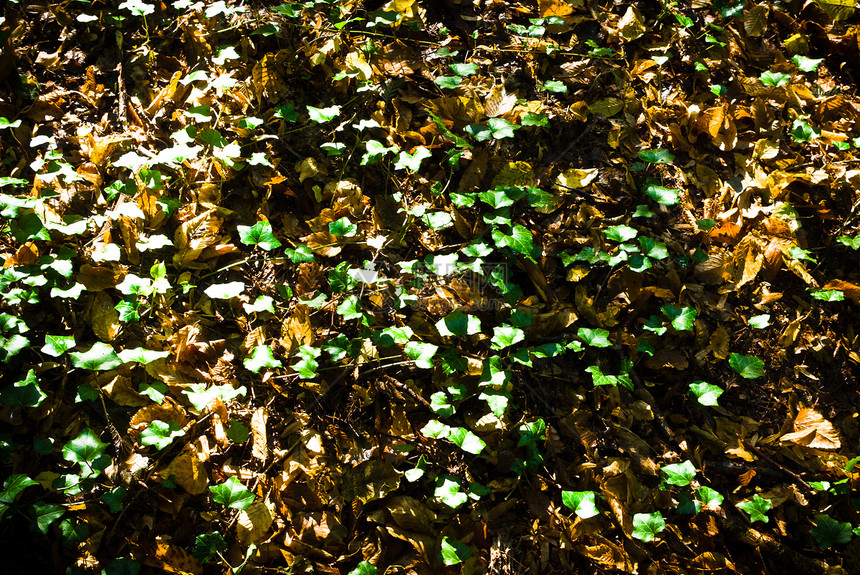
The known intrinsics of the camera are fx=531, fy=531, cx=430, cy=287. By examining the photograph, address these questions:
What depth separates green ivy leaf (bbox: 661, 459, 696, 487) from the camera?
68.9 inches

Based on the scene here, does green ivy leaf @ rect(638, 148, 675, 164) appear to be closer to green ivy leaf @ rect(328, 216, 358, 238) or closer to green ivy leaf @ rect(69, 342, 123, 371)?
green ivy leaf @ rect(328, 216, 358, 238)

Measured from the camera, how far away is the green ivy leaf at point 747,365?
1912mm

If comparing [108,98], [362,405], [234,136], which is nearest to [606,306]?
[362,405]

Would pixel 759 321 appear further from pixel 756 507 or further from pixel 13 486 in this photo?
pixel 13 486

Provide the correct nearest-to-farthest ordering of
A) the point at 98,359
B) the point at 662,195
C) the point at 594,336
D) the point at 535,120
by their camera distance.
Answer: the point at 98,359 < the point at 594,336 < the point at 662,195 < the point at 535,120

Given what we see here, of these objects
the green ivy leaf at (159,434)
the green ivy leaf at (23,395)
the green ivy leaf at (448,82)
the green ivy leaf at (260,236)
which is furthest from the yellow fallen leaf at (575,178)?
the green ivy leaf at (23,395)

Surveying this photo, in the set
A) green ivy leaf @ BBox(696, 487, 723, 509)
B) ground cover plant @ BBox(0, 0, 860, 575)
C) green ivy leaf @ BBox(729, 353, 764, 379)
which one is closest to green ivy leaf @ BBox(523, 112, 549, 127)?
ground cover plant @ BBox(0, 0, 860, 575)

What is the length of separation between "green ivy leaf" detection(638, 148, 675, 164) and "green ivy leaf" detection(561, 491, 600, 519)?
135 cm

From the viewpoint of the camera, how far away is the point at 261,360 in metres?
1.76

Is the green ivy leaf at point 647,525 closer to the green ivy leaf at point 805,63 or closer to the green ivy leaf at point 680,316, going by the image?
the green ivy leaf at point 680,316

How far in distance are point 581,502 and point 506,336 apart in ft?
1.88

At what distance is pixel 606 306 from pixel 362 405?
0.99 m

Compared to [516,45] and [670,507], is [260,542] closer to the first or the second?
[670,507]

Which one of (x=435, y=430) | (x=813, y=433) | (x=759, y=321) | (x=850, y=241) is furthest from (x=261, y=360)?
(x=850, y=241)
